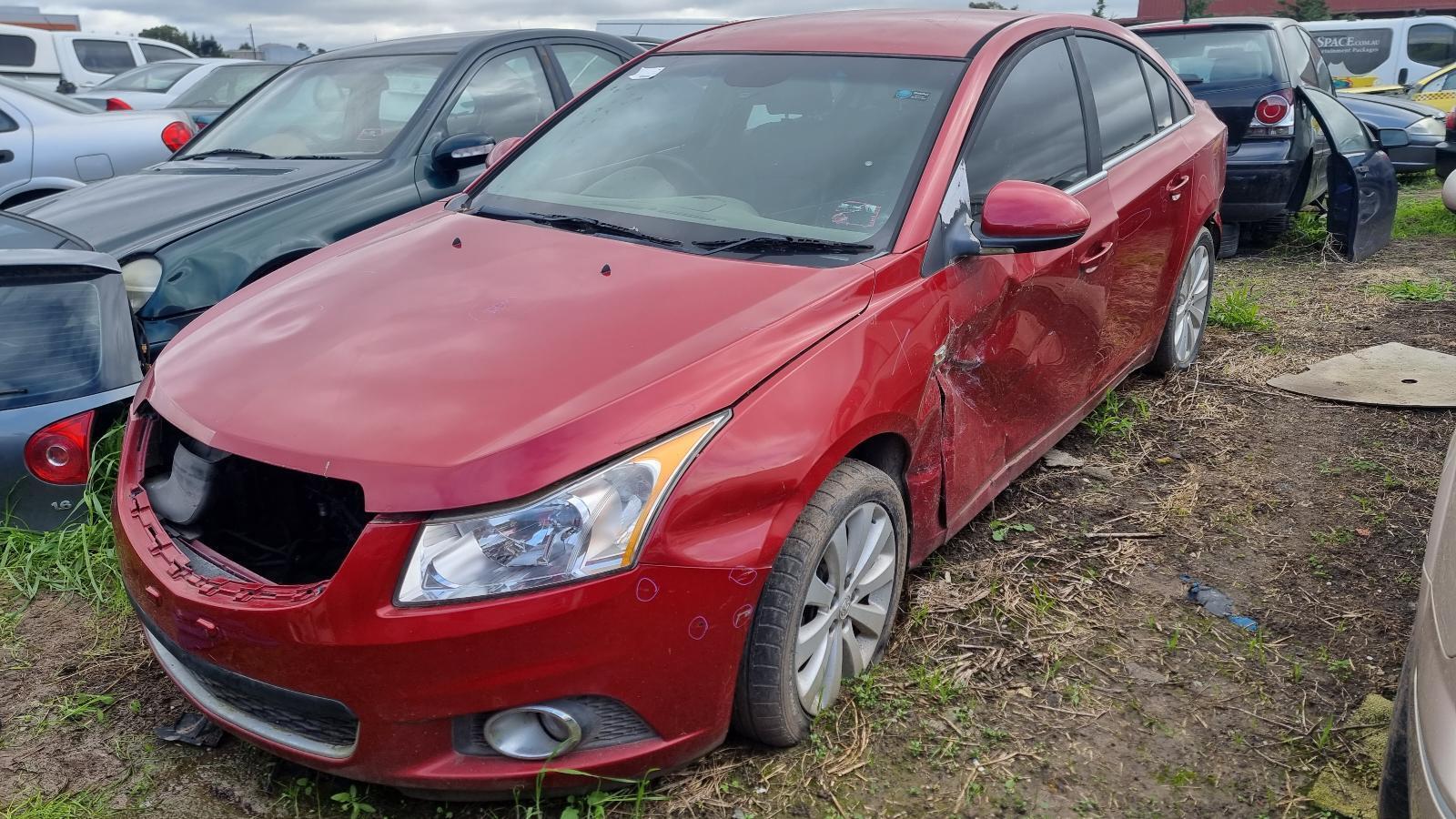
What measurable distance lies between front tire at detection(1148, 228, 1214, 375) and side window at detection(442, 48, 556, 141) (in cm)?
322

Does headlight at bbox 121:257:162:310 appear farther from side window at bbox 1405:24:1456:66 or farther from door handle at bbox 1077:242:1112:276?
side window at bbox 1405:24:1456:66

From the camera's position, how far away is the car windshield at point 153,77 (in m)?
13.0

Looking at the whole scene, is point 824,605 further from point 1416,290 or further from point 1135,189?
point 1416,290

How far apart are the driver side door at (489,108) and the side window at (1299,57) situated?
491 cm

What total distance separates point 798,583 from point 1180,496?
6.89 ft

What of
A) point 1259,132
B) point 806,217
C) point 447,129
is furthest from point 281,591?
point 1259,132

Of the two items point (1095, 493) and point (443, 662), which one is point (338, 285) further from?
point (1095, 493)

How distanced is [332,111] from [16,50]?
532 inches

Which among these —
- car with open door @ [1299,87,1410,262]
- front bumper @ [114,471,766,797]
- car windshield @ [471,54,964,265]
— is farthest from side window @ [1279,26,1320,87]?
front bumper @ [114,471,766,797]

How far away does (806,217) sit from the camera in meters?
2.81

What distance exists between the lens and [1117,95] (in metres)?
3.95

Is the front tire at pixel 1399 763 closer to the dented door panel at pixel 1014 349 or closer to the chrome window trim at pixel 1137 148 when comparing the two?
the dented door panel at pixel 1014 349

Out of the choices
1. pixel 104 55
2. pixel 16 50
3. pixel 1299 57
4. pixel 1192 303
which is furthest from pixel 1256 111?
pixel 104 55

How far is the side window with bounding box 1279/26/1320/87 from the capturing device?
7223 millimetres
